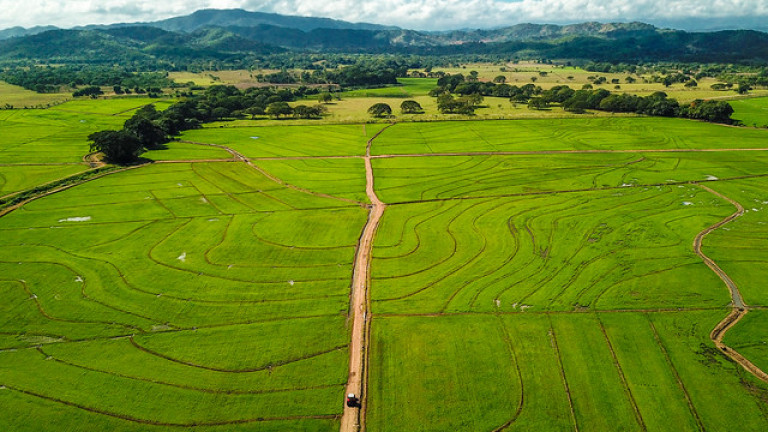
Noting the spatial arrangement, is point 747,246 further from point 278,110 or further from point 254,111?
point 254,111

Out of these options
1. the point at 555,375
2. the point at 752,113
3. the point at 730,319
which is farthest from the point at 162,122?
the point at 752,113

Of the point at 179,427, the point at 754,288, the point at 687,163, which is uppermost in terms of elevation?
the point at 687,163

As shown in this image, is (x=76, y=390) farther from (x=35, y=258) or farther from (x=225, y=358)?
(x=35, y=258)

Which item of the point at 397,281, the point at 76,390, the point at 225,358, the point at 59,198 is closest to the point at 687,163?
the point at 397,281

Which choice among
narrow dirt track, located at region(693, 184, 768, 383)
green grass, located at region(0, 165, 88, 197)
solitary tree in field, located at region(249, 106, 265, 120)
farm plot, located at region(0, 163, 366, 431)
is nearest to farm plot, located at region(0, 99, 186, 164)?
green grass, located at region(0, 165, 88, 197)

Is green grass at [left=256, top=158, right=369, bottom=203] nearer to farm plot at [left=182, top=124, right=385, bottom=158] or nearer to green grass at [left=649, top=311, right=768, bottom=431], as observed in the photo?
farm plot at [left=182, top=124, right=385, bottom=158]
